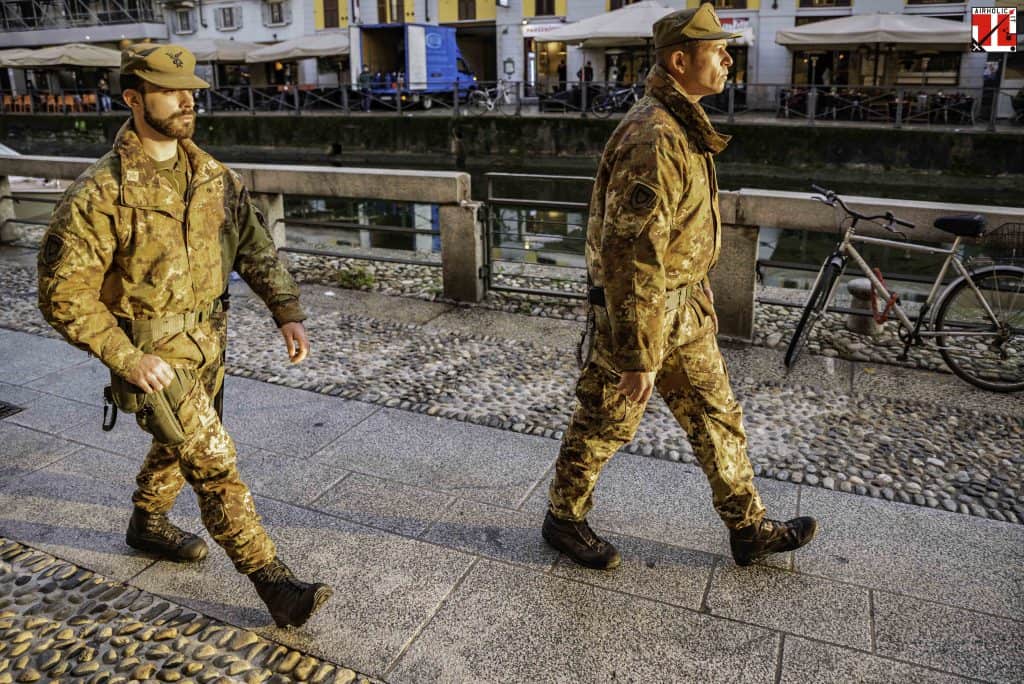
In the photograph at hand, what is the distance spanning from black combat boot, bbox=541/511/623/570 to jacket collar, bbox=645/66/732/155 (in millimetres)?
1447

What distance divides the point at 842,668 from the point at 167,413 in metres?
2.22

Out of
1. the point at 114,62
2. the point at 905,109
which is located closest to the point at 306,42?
the point at 114,62

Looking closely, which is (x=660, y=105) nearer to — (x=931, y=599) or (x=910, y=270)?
Answer: (x=931, y=599)

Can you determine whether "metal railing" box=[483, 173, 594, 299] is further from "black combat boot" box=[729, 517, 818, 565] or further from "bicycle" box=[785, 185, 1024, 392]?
"black combat boot" box=[729, 517, 818, 565]

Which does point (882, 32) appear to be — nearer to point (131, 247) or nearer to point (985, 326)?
point (985, 326)

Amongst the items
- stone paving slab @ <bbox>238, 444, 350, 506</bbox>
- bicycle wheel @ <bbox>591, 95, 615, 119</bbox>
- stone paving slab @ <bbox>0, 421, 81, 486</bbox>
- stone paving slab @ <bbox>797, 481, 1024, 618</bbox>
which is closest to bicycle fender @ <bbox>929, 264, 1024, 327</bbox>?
Result: stone paving slab @ <bbox>797, 481, 1024, 618</bbox>

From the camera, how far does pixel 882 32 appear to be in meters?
24.2

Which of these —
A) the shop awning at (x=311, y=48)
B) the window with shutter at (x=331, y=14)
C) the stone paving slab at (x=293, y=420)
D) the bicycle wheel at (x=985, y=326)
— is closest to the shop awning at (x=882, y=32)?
the shop awning at (x=311, y=48)

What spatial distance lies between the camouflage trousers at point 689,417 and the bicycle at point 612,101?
941 inches

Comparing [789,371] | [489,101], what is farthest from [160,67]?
[489,101]

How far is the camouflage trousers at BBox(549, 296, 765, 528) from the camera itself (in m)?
3.12

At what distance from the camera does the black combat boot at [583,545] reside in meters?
3.36

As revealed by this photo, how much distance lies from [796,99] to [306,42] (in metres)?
19.2

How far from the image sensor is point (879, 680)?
275 centimetres
